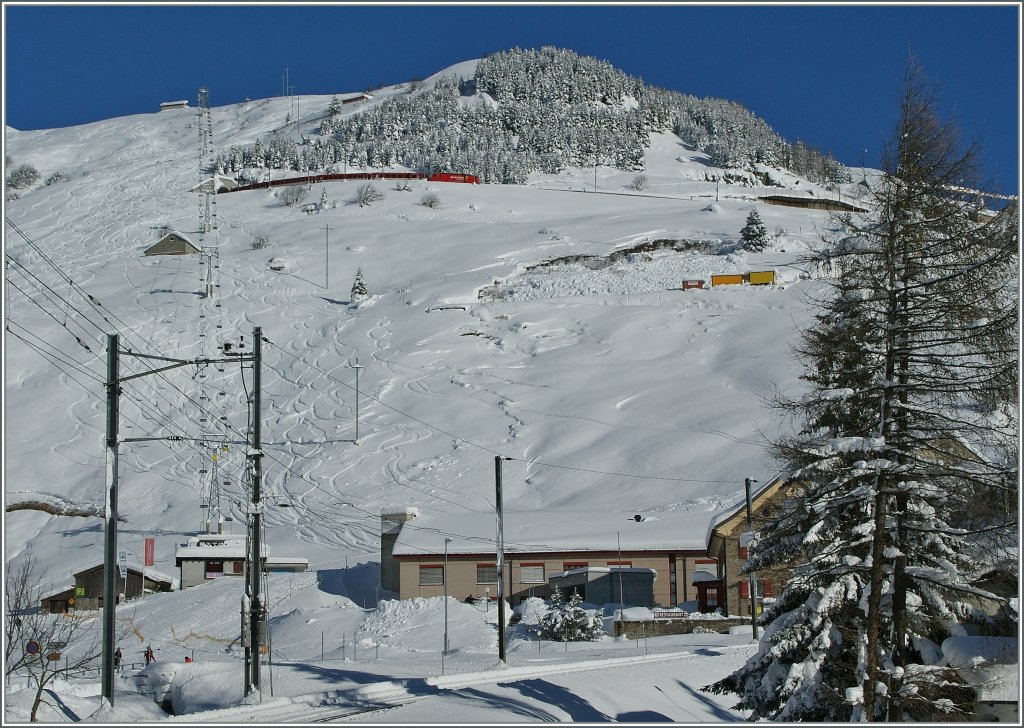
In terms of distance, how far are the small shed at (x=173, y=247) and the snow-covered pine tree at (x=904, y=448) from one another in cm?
11338

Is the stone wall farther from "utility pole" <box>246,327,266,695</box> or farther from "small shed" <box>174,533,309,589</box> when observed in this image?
"small shed" <box>174,533,309,589</box>

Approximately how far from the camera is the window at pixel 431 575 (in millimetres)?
45094

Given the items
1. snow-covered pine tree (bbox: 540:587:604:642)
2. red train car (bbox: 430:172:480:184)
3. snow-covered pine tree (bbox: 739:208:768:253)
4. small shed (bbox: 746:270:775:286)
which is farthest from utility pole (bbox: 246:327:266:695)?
red train car (bbox: 430:172:480:184)

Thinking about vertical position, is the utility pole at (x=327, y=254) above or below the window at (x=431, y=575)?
above

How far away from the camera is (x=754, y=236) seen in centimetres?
11250

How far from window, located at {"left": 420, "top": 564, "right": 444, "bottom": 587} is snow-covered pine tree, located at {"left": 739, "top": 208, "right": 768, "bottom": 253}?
244ft

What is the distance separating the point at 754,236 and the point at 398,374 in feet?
162

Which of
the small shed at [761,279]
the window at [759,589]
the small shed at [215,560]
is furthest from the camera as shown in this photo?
the small shed at [761,279]

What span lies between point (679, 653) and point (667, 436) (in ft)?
110

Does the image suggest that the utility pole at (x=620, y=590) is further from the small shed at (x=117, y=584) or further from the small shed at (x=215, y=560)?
the small shed at (x=117, y=584)

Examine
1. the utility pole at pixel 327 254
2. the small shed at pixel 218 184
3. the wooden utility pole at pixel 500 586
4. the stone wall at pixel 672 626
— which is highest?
the small shed at pixel 218 184

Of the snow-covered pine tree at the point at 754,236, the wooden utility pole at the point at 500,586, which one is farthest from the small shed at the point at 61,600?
the snow-covered pine tree at the point at 754,236

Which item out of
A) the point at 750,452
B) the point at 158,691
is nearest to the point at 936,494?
the point at 158,691

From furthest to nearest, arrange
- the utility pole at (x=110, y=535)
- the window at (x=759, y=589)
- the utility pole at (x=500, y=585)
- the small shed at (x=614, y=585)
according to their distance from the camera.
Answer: the small shed at (x=614, y=585) < the window at (x=759, y=589) < the utility pole at (x=500, y=585) < the utility pole at (x=110, y=535)
